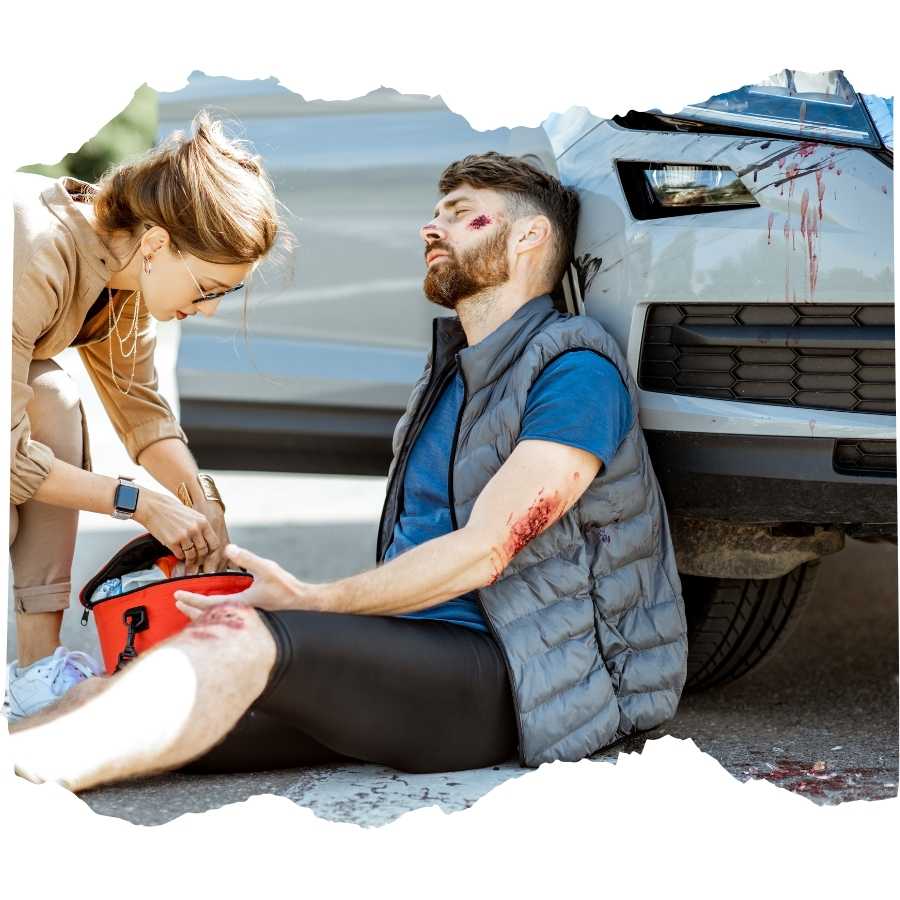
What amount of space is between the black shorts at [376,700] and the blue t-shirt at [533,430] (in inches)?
5.9

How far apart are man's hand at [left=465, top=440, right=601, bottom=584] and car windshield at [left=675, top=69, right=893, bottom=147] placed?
32.1 inches

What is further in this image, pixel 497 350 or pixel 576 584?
pixel 497 350

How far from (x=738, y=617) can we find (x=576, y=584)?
775 millimetres

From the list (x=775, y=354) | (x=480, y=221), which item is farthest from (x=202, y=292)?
(x=775, y=354)

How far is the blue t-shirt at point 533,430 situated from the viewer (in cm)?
254

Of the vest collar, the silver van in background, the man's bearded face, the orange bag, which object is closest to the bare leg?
the orange bag

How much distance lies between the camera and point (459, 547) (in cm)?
246

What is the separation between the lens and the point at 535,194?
2959 mm

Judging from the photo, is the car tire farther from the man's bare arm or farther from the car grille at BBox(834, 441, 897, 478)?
the man's bare arm

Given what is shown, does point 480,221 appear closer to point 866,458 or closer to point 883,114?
point 883,114

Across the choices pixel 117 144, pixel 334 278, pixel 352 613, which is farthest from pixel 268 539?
pixel 117 144

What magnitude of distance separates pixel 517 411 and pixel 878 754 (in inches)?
42.3

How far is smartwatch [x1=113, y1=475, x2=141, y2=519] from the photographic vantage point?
2.86 meters

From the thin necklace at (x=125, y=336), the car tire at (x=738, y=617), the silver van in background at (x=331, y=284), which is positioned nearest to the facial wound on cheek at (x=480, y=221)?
the silver van in background at (x=331, y=284)
